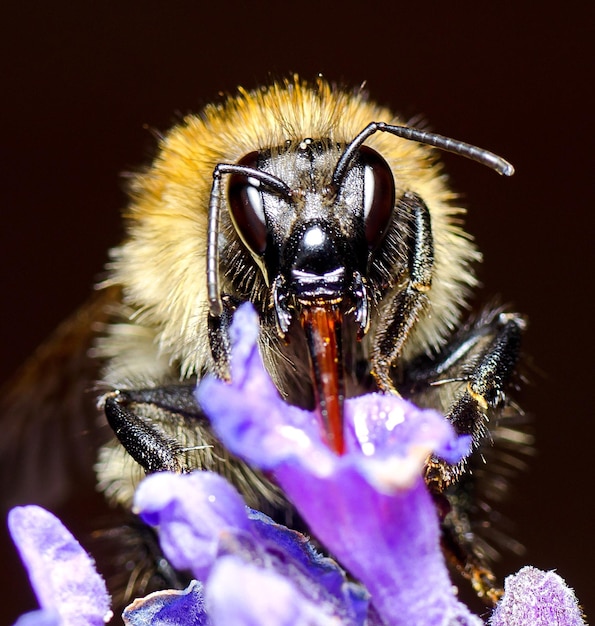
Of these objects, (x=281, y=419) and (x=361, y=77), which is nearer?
(x=281, y=419)

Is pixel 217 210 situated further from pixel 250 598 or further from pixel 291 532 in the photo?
pixel 250 598

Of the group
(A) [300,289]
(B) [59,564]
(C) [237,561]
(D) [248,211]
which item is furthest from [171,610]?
(D) [248,211]

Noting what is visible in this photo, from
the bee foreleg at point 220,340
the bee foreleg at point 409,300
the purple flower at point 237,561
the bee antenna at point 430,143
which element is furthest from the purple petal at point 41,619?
the bee antenna at point 430,143

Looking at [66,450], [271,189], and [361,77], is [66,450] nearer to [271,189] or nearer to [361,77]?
[271,189]

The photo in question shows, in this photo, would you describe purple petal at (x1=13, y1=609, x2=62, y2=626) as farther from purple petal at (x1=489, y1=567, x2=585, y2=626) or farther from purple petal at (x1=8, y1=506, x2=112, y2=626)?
purple petal at (x1=489, y1=567, x2=585, y2=626)

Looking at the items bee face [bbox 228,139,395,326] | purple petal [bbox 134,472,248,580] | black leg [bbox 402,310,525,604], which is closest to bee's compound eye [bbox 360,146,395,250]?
bee face [bbox 228,139,395,326]

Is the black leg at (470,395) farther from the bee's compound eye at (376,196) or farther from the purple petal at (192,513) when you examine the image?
the purple petal at (192,513)

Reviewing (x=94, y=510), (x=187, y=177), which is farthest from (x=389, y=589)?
(x=94, y=510)
